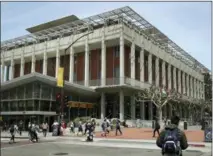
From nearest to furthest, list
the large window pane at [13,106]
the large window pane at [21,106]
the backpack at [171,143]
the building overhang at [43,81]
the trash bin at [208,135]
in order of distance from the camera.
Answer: the backpack at [171,143] → the trash bin at [208,135] → the building overhang at [43,81] → the large window pane at [21,106] → the large window pane at [13,106]

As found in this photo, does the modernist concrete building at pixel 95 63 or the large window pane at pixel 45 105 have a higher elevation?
the modernist concrete building at pixel 95 63

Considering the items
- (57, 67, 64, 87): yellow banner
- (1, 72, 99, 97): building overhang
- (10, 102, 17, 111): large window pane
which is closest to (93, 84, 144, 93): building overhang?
(1, 72, 99, 97): building overhang

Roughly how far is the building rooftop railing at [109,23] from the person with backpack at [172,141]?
140ft

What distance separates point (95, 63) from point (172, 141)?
4813cm

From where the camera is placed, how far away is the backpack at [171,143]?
6.82 m

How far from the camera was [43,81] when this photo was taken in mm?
43531

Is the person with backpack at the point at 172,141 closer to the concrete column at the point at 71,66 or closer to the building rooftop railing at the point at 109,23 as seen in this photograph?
the building rooftop railing at the point at 109,23

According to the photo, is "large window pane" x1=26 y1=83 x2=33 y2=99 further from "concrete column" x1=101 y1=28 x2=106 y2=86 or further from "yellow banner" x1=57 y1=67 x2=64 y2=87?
"yellow banner" x1=57 y1=67 x2=64 y2=87

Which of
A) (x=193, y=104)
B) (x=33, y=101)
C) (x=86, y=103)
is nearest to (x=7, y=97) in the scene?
(x=33, y=101)

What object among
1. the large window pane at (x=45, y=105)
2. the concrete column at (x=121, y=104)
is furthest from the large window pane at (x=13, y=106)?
the concrete column at (x=121, y=104)

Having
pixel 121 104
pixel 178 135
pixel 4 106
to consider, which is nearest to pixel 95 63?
pixel 121 104

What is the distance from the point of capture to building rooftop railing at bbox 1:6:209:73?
5075cm

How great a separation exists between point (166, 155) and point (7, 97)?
141 feet

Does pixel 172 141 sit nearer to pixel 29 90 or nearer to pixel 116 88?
pixel 29 90
